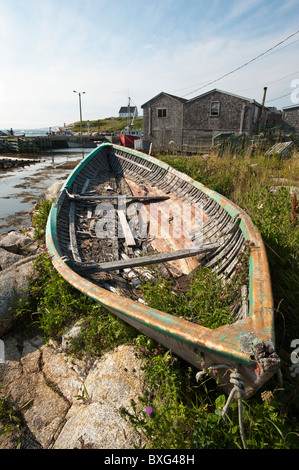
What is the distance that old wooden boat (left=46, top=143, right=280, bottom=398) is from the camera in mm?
1714

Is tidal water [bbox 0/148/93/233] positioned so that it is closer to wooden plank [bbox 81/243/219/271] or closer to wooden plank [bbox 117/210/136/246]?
wooden plank [bbox 117/210/136/246]

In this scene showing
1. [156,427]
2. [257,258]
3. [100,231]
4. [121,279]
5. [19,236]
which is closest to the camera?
[156,427]

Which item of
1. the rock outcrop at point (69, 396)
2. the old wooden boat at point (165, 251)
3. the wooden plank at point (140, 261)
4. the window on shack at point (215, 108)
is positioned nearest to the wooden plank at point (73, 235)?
the old wooden boat at point (165, 251)

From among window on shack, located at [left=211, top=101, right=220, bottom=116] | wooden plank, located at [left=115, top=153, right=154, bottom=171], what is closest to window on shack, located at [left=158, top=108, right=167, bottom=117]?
window on shack, located at [left=211, top=101, right=220, bottom=116]

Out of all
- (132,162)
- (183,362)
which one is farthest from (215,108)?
(183,362)

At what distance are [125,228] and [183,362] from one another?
3.29 m

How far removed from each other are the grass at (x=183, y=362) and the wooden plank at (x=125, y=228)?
4.83ft

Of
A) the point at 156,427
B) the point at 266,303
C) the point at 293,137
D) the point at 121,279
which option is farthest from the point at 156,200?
the point at 293,137

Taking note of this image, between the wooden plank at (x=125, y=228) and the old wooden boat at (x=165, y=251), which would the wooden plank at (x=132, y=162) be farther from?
the wooden plank at (x=125, y=228)

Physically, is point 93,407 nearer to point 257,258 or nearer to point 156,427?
point 156,427

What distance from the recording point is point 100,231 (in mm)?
5453

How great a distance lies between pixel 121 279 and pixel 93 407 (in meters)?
1.78

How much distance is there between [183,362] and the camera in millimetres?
2598

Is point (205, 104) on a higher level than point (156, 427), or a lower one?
higher
